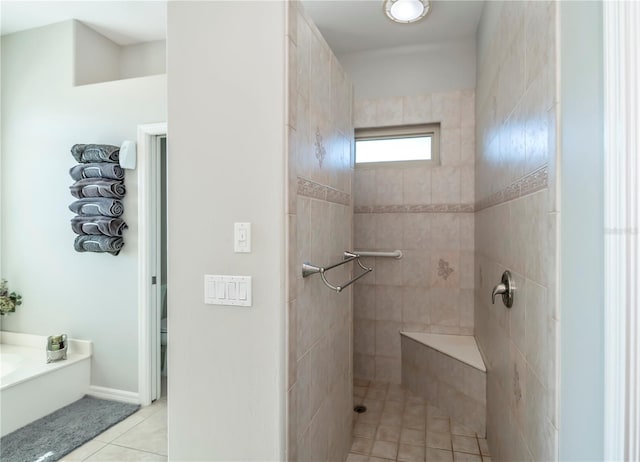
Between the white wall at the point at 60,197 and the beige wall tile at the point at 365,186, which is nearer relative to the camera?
the white wall at the point at 60,197

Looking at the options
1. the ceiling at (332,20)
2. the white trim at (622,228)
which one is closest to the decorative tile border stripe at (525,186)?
the white trim at (622,228)

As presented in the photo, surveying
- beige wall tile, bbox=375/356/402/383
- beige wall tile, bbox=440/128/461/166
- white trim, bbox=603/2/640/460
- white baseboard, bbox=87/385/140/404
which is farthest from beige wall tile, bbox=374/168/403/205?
white baseboard, bbox=87/385/140/404

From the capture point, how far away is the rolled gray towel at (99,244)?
2.56 m

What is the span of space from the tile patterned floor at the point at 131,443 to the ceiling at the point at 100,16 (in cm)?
287

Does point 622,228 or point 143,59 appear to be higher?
point 143,59

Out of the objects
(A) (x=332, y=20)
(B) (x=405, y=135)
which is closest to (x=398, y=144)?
(B) (x=405, y=135)

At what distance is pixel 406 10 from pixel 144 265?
2.49m

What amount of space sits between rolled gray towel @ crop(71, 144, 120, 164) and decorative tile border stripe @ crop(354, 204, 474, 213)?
73.6 inches

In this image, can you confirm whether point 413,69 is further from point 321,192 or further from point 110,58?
point 110,58

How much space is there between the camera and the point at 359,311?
3.09 meters

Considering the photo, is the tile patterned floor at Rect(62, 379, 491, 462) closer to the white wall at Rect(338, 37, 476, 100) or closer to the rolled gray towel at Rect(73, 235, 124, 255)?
the rolled gray towel at Rect(73, 235, 124, 255)

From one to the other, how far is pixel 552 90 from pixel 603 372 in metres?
0.75

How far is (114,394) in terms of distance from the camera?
2.66 meters

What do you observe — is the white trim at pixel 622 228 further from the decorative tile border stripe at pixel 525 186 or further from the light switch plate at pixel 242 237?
the light switch plate at pixel 242 237
